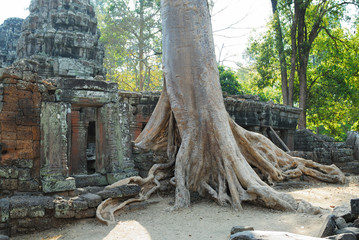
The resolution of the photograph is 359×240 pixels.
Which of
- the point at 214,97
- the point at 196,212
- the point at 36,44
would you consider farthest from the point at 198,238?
the point at 36,44

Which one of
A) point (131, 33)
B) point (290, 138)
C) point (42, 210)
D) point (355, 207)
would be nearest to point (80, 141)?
point (42, 210)

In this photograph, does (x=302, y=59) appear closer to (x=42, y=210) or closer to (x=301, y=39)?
(x=301, y=39)

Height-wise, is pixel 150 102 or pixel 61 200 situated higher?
pixel 150 102

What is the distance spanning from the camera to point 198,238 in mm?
3627

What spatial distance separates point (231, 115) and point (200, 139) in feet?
11.8

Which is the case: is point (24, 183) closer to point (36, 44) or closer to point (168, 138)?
point (168, 138)

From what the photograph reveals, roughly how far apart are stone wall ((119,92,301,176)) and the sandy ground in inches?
40.0

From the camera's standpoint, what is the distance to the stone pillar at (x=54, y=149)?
4.45 meters

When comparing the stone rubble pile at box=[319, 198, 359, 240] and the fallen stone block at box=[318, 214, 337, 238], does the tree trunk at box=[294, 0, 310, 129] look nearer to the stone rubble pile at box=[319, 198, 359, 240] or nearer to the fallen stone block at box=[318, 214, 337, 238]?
the stone rubble pile at box=[319, 198, 359, 240]

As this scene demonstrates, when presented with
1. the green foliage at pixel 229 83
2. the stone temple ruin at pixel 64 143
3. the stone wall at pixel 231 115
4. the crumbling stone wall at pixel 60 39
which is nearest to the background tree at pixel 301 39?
Answer: the green foliage at pixel 229 83

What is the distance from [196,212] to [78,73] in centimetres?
829

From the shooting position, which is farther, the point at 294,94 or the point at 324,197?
the point at 294,94

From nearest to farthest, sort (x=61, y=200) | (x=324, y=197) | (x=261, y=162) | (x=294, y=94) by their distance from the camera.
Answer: (x=61, y=200), (x=324, y=197), (x=261, y=162), (x=294, y=94)

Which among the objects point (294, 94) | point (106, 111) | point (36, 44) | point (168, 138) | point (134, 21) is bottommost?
point (168, 138)
